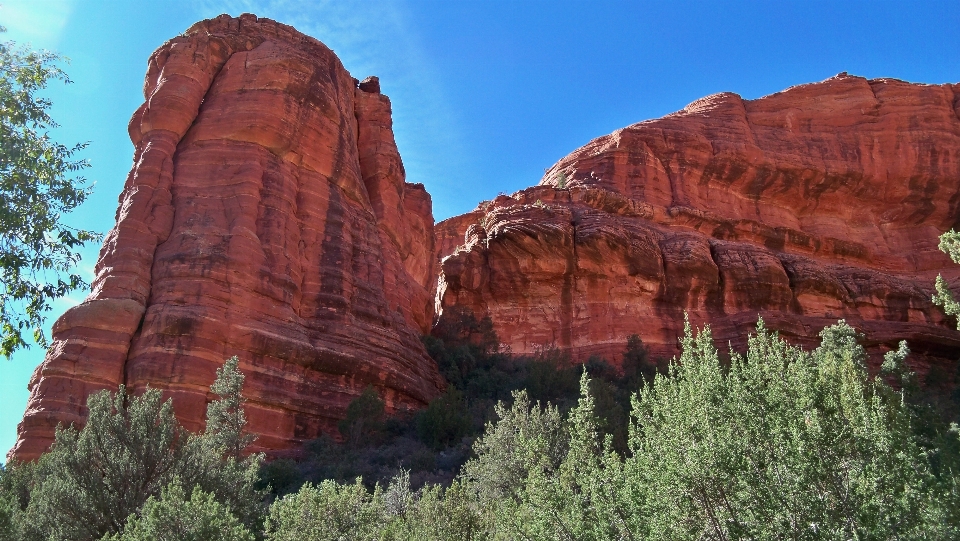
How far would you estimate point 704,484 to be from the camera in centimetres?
932

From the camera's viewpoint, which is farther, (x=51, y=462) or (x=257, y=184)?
(x=257, y=184)

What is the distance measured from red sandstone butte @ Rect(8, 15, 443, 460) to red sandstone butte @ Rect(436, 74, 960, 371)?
22.3 ft

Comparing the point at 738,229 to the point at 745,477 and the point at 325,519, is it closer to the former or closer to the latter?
the point at 745,477

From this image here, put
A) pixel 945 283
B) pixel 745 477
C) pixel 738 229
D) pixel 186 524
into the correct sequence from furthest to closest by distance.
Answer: pixel 738 229 < pixel 945 283 < pixel 186 524 < pixel 745 477

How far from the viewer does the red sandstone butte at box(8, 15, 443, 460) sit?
24.9 m

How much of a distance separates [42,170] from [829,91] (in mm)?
57651

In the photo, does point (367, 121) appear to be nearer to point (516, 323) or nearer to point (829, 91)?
point (516, 323)

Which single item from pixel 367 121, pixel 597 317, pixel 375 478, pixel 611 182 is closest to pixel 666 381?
pixel 375 478

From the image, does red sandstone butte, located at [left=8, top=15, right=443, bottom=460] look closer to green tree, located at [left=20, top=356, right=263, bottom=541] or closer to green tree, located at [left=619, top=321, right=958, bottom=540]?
Answer: green tree, located at [left=20, top=356, right=263, bottom=541]

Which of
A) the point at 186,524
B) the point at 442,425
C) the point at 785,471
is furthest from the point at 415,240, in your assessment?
the point at 785,471

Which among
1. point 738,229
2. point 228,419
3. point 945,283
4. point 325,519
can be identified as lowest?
point 325,519

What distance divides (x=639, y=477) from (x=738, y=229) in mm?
39012

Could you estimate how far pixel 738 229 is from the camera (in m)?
46.3

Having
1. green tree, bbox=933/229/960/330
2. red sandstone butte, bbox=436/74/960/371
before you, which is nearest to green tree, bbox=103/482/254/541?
green tree, bbox=933/229/960/330
